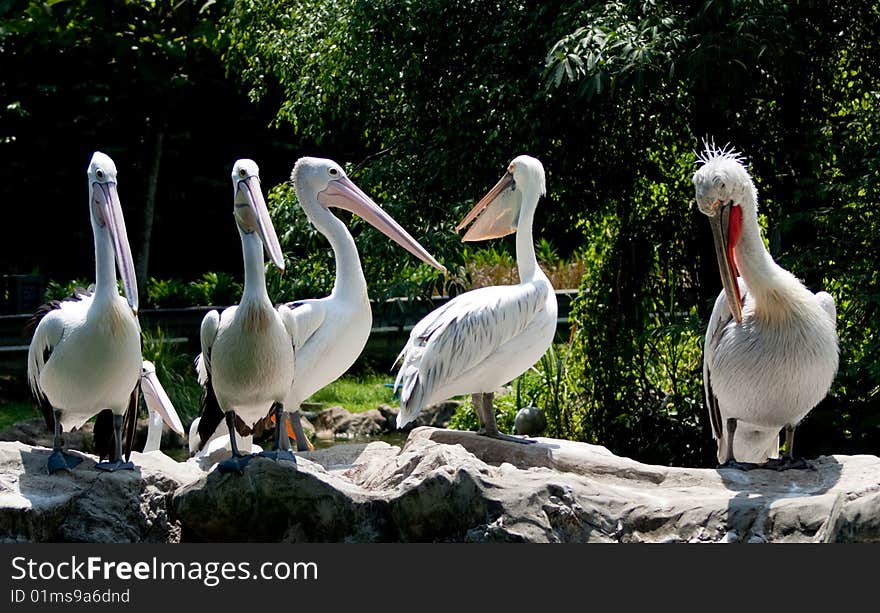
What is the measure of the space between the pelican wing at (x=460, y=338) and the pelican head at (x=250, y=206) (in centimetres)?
131

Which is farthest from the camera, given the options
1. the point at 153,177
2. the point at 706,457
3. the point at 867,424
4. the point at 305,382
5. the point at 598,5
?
the point at 153,177

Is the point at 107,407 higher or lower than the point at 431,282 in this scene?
lower

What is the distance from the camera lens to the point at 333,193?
6.85 m

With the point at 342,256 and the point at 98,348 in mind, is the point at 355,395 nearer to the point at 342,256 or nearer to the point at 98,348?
the point at 342,256

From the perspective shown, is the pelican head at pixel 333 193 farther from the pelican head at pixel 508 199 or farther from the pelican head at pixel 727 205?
the pelican head at pixel 727 205

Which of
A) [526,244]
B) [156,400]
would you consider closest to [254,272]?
[526,244]

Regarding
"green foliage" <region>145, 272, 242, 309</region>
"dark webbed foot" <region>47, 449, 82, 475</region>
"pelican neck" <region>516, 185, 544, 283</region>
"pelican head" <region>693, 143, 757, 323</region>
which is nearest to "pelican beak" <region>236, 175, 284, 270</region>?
"dark webbed foot" <region>47, 449, 82, 475</region>

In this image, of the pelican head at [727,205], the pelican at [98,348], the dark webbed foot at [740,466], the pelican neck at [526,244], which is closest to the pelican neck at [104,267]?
the pelican at [98,348]

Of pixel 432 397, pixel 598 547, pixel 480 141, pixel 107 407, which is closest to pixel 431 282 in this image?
pixel 480 141

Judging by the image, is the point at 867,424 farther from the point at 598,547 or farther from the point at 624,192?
the point at 598,547

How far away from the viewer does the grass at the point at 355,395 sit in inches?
506

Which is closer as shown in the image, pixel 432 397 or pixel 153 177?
pixel 432 397

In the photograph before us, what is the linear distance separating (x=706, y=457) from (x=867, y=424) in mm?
1266

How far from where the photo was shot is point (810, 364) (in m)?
5.55
